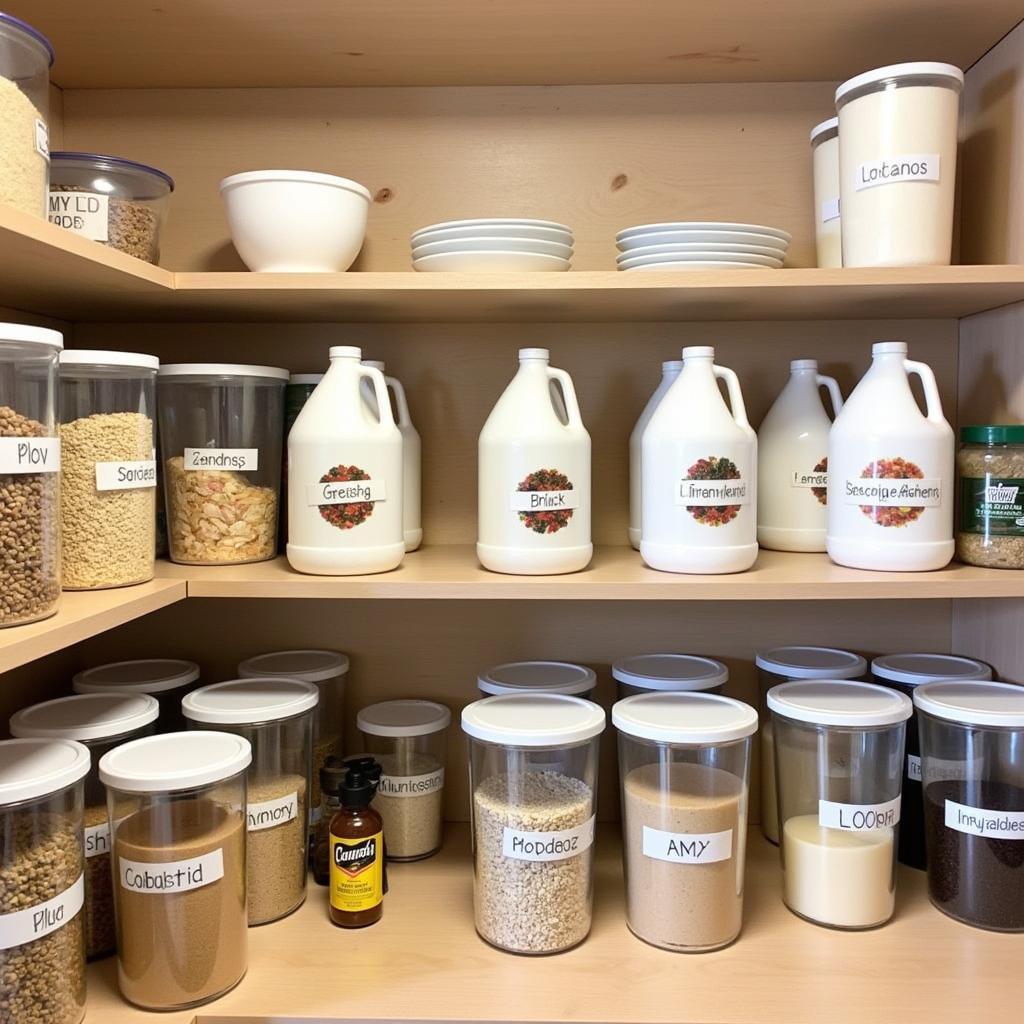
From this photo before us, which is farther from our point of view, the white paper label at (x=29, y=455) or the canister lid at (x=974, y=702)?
the canister lid at (x=974, y=702)

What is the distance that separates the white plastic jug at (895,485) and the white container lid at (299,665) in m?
0.73

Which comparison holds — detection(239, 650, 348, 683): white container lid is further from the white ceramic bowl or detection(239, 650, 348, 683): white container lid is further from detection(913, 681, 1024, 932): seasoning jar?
detection(913, 681, 1024, 932): seasoning jar

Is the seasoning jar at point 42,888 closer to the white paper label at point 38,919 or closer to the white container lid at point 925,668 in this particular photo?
the white paper label at point 38,919

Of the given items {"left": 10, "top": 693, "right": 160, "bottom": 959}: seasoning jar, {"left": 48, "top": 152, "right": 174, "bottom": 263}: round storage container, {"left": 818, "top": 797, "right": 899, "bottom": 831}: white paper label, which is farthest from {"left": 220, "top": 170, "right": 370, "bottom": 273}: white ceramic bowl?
{"left": 818, "top": 797, "right": 899, "bottom": 831}: white paper label

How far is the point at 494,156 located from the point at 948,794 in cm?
109

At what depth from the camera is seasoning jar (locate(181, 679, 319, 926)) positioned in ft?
3.54

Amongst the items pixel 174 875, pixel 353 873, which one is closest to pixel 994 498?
pixel 353 873

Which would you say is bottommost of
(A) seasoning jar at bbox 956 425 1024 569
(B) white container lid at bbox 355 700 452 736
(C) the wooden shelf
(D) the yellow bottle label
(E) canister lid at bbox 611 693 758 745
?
(C) the wooden shelf

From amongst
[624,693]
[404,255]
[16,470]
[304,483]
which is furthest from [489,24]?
[624,693]

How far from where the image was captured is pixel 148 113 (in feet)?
4.38

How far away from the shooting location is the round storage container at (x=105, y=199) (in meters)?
1.00

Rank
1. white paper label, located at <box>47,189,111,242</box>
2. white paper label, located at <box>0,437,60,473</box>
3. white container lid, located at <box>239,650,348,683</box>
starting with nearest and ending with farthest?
white paper label, located at <box>0,437,60,473</box> → white paper label, located at <box>47,189,111,242</box> → white container lid, located at <box>239,650,348,683</box>

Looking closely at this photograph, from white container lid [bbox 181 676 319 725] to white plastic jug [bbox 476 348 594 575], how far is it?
31cm

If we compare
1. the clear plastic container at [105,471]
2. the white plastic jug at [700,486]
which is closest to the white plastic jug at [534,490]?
the white plastic jug at [700,486]
